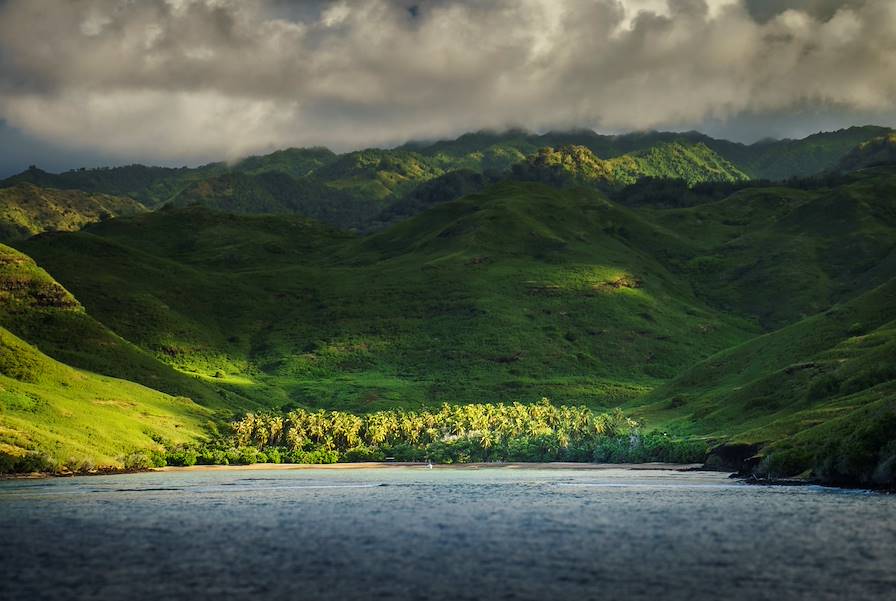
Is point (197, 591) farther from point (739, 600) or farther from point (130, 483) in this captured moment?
point (130, 483)

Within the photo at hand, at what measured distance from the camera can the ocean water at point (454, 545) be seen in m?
73.0

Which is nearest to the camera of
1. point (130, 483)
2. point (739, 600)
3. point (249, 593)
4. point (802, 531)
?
point (739, 600)

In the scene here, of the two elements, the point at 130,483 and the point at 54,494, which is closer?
the point at 54,494

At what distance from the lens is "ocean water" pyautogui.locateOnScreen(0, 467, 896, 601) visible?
73000mm

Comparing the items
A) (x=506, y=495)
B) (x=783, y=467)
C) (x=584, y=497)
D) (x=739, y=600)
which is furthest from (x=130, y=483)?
(x=739, y=600)

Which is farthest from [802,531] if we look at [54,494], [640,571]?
[54,494]

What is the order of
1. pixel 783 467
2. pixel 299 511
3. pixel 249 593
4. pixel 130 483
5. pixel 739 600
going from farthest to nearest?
pixel 130 483 < pixel 783 467 < pixel 299 511 < pixel 249 593 < pixel 739 600

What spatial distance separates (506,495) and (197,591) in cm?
9001

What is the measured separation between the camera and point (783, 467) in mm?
174250

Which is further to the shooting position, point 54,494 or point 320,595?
point 54,494

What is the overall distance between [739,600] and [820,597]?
5.73 metres

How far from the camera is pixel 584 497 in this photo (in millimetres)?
151500

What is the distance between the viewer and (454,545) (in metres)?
97.3

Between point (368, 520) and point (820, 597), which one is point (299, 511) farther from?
point (820, 597)
